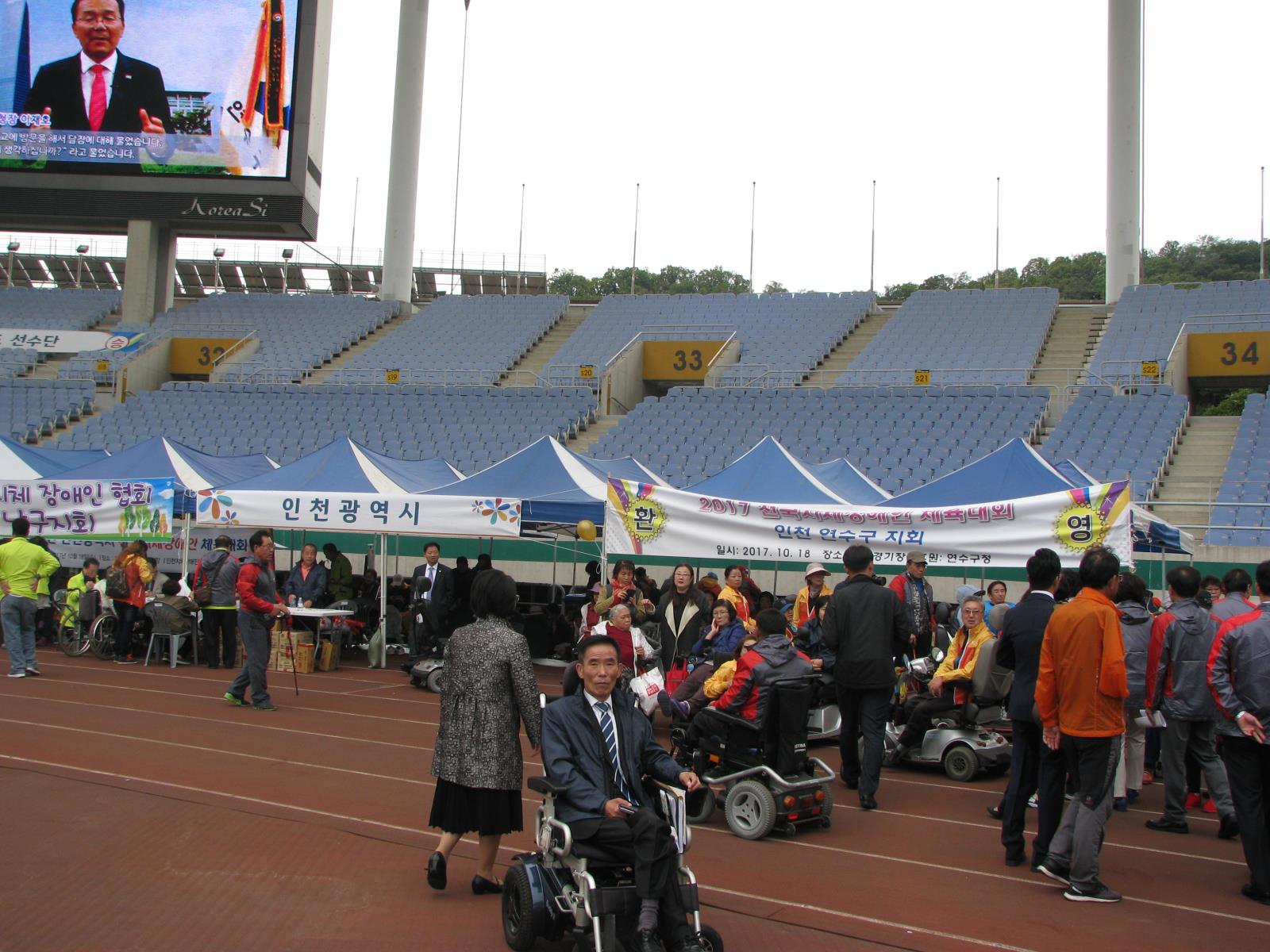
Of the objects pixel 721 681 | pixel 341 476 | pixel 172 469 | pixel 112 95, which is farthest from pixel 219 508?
pixel 112 95

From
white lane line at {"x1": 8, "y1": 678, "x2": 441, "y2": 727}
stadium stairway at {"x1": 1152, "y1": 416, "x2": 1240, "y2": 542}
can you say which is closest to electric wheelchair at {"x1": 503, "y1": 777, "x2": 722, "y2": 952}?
white lane line at {"x1": 8, "y1": 678, "x2": 441, "y2": 727}

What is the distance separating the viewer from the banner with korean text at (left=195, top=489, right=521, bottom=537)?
14.4 m

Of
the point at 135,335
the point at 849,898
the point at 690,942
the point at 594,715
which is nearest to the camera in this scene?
the point at 690,942

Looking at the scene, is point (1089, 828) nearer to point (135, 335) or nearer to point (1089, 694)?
point (1089, 694)

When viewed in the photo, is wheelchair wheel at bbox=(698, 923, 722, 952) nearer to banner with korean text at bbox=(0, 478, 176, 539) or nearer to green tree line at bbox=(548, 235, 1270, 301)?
banner with korean text at bbox=(0, 478, 176, 539)

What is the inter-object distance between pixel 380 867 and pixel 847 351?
1051 inches

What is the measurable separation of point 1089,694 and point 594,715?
2.69 meters

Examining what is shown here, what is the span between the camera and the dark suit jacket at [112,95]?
106 feet

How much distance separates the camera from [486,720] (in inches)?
223

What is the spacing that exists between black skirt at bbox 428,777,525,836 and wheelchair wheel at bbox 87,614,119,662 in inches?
469

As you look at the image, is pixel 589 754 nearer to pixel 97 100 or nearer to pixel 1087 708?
pixel 1087 708

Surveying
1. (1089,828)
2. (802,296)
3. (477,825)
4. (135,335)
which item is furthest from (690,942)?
(135,335)

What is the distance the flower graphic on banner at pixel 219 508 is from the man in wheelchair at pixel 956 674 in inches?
370

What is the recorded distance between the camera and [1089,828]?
5992 mm
